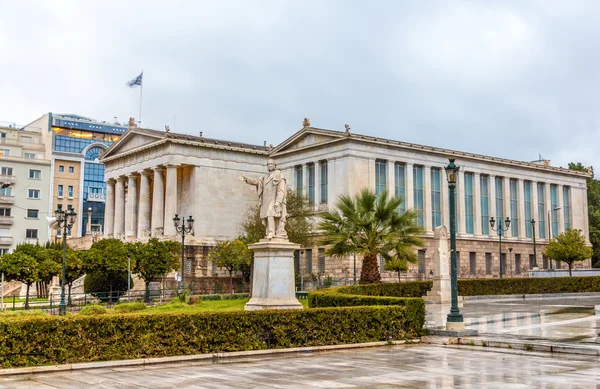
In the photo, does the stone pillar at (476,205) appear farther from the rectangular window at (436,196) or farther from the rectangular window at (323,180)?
the rectangular window at (323,180)

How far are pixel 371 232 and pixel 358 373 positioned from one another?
21.2 meters

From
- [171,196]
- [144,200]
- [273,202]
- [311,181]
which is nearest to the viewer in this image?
[273,202]

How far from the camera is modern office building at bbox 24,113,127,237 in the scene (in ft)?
310

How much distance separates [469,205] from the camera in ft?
220

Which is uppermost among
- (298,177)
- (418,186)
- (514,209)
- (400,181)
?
(298,177)

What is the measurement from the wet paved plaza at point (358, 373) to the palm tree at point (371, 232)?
1748 centimetres

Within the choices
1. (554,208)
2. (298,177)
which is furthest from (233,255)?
(554,208)

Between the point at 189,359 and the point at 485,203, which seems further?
the point at 485,203

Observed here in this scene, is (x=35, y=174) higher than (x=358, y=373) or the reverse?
higher

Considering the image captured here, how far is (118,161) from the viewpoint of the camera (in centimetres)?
7562

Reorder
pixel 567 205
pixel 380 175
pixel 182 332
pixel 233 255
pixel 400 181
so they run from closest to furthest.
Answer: pixel 182 332 → pixel 233 255 → pixel 380 175 → pixel 400 181 → pixel 567 205

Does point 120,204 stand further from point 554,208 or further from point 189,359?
point 189,359

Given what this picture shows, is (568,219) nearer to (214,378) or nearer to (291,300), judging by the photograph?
(291,300)

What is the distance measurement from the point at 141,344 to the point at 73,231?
282ft
